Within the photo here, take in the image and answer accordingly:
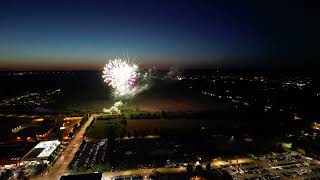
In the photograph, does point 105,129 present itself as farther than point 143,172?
Yes

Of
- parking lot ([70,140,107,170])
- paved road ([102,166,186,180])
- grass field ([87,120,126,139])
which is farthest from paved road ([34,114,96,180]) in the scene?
paved road ([102,166,186,180])

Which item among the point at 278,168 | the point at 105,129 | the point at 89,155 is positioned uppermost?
the point at 89,155

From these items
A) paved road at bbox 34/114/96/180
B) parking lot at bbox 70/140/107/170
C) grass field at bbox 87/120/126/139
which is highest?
parking lot at bbox 70/140/107/170

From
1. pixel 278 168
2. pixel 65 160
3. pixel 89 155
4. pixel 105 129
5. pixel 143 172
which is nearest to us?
pixel 143 172

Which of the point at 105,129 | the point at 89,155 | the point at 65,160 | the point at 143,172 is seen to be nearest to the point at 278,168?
the point at 143,172

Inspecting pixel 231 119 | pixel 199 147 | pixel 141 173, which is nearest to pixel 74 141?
pixel 141 173

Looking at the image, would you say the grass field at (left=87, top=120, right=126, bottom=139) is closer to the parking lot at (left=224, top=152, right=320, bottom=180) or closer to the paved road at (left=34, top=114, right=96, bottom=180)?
the paved road at (left=34, top=114, right=96, bottom=180)

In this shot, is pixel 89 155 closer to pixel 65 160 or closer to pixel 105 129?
pixel 65 160

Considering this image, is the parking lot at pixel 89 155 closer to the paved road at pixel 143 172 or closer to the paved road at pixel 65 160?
the paved road at pixel 65 160

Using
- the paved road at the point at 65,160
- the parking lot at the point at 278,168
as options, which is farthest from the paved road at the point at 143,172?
the parking lot at the point at 278,168
